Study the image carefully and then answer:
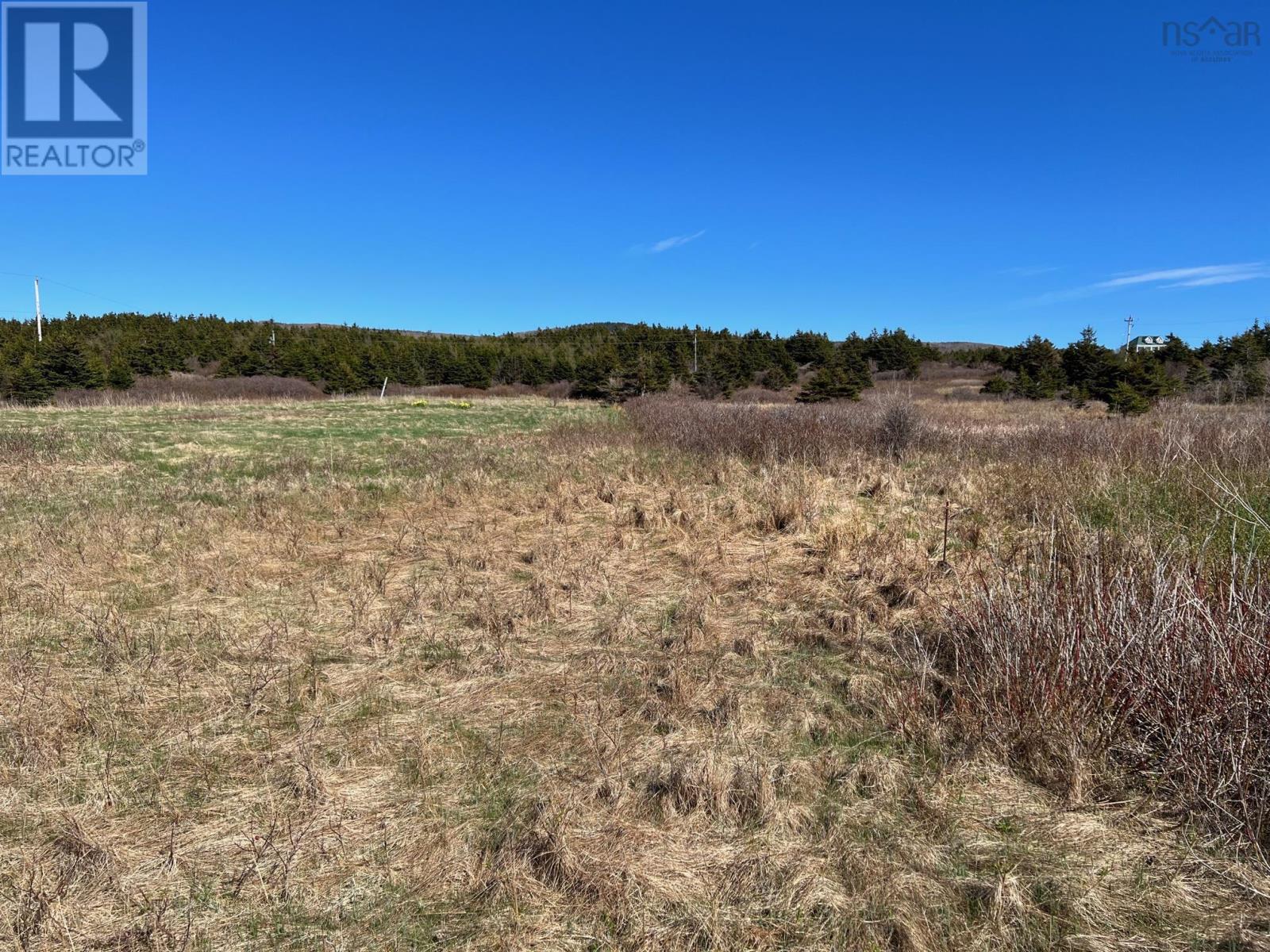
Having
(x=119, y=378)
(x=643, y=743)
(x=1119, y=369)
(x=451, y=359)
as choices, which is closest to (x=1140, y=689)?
(x=643, y=743)

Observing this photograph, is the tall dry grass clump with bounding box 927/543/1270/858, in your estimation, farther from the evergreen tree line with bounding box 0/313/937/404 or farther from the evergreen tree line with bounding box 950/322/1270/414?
the evergreen tree line with bounding box 0/313/937/404

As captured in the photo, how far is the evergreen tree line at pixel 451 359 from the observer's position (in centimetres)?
3903

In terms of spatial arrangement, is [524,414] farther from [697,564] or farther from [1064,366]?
[1064,366]

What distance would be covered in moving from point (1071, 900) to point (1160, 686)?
1.13m

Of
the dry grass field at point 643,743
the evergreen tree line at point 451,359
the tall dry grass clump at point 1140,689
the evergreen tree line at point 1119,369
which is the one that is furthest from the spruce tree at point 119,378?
the evergreen tree line at point 1119,369

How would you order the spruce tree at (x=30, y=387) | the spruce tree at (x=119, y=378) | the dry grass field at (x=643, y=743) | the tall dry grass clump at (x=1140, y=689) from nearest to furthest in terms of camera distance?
1. the dry grass field at (x=643, y=743)
2. the tall dry grass clump at (x=1140, y=689)
3. the spruce tree at (x=30, y=387)
4. the spruce tree at (x=119, y=378)

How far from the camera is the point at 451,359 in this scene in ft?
181

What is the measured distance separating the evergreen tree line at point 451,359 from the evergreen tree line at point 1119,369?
32.6 ft

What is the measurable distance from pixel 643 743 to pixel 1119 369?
3780cm

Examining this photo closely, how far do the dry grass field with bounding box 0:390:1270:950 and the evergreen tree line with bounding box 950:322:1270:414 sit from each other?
27023 millimetres

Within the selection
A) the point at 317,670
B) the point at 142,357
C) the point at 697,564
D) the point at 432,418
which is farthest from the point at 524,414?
the point at 142,357

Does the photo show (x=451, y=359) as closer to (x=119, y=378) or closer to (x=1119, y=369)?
(x=119, y=378)

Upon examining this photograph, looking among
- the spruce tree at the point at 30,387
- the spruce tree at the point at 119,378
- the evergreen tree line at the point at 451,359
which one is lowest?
the spruce tree at the point at 30,387

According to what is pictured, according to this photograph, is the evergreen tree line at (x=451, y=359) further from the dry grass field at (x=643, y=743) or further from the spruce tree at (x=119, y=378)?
the dry grass field at (x=643, y=743)
